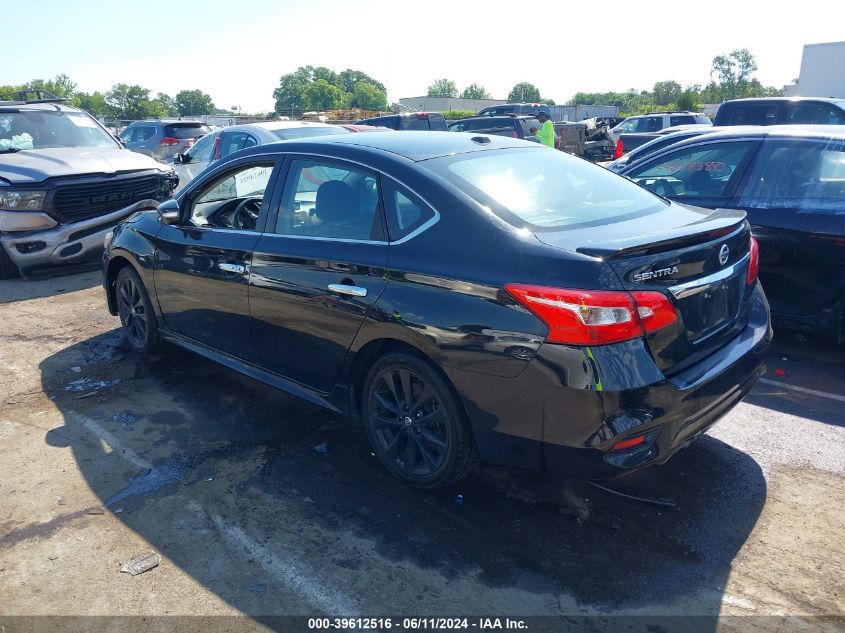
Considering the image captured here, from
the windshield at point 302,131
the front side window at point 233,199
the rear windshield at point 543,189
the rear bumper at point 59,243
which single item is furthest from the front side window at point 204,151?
the rear windshield at point 543,189

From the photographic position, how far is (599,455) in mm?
2867

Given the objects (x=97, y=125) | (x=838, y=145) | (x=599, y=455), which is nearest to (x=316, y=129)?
(x=97, y=125)

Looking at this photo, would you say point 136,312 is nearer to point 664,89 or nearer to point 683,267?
point 683,267

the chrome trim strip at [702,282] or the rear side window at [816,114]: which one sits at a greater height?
the rear side window at [816,114]

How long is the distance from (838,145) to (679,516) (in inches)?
134

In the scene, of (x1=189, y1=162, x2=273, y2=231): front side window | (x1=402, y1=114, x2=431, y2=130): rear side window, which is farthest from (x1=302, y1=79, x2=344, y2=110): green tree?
(x1=189, y1=162, x2=273, y2=231): front side window

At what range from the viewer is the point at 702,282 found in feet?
10.2

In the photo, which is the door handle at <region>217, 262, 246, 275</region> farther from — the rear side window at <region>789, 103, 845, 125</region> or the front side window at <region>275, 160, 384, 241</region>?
the rear side window at <region>789, 103, 845, 125</region>

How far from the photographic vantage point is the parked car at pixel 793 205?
4902 millimetres

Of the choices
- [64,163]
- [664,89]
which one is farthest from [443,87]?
[64,163]

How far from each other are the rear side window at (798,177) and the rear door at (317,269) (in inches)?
132

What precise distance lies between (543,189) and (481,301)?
96 centimetres

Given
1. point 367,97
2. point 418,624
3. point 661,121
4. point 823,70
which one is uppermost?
point 367,97

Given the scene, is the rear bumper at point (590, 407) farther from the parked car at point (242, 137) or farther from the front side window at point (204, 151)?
the front side window at point (204, 151)
